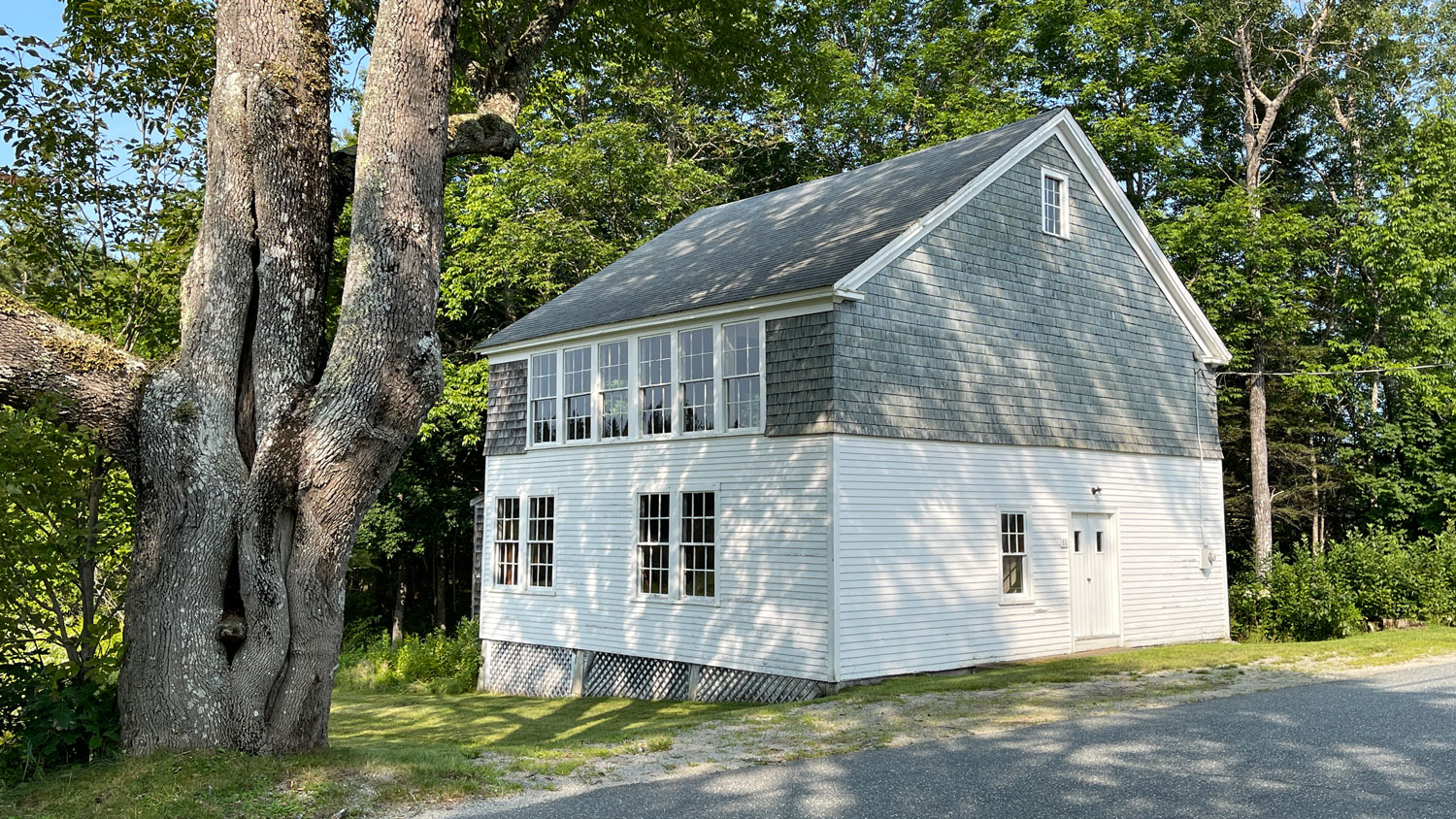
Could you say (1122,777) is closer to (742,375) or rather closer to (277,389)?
(277,389)

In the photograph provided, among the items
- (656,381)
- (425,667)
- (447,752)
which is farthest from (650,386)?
(425,667)

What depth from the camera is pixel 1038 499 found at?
657 inches

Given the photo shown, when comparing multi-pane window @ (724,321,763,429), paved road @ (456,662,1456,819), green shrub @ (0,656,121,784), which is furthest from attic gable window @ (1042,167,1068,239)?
green shrub @ (0,656,121,784)

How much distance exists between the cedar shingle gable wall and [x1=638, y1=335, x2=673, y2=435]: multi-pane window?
2.39 m

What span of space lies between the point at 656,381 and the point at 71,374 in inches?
392

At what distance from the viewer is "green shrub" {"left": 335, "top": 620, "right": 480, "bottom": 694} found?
21500mm

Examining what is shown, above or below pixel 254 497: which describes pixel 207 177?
above

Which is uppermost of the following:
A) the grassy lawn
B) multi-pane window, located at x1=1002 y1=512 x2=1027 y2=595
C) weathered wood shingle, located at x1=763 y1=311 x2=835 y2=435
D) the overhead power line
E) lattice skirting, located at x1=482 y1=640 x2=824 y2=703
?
the overhead power line

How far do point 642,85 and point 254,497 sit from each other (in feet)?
81.5

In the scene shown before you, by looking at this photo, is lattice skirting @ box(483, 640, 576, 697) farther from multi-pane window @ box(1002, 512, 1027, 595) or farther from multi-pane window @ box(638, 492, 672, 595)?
multi-pane window @ box(1002, 512, 1027, 595)

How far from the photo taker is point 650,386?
1727cm

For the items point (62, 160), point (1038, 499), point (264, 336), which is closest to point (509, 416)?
point (1038, 499)

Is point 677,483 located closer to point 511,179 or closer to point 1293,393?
point 511,179

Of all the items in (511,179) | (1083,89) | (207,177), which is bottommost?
(207,177)
